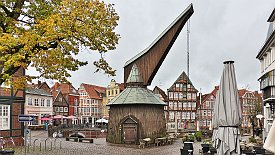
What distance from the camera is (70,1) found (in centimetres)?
1262

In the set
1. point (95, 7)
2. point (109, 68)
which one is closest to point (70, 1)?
point (95, 7)

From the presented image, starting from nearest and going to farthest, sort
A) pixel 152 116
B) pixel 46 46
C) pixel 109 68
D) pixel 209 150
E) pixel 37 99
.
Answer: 1. pixel 46 46
2. pixel 109 68
3. pixel 209 150
4. pixel 152 116
5. pixel 37 99

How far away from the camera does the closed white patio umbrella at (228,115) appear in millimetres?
13219

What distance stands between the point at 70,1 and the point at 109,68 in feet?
12.4

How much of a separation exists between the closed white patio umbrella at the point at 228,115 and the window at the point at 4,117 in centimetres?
1979

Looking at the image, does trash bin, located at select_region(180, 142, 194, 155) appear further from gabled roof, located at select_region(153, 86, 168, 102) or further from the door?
gabled roof, located at select_region(153, 86, 168, 102)

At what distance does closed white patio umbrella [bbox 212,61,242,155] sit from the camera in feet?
43.4

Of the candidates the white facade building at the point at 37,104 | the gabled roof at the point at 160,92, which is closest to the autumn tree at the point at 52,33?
the white facade building at the point at 37,104

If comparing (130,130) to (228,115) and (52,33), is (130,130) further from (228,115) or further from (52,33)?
(52,33)

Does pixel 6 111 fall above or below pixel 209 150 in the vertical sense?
above

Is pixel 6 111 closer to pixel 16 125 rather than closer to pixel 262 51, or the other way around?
pixel 16 125

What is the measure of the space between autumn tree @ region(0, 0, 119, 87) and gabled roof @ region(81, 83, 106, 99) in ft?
239

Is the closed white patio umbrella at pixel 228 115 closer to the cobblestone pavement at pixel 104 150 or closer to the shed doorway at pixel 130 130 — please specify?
the cobblestone pavement at pixel 104 150

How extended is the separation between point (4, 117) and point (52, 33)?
18.7 meters
